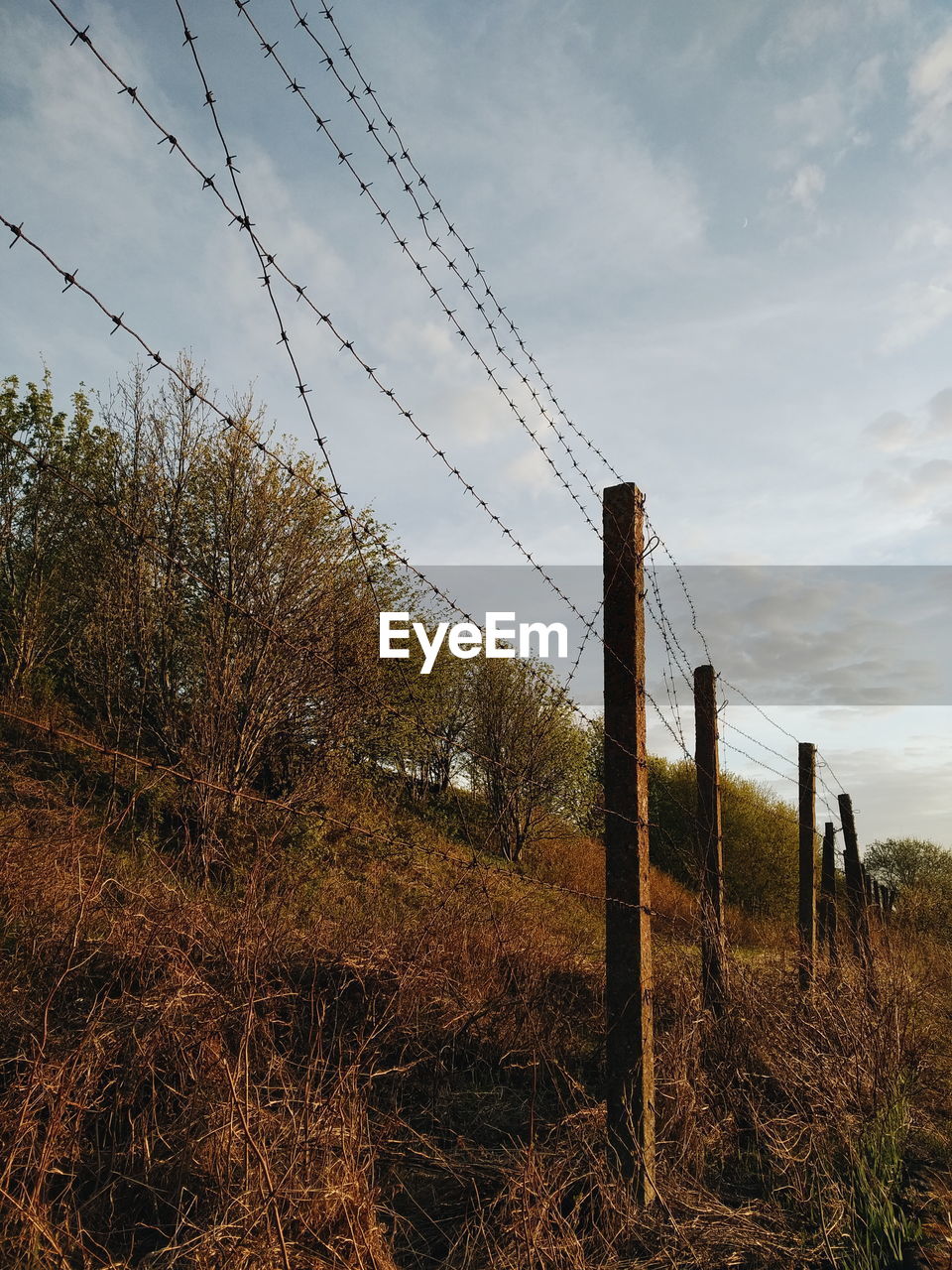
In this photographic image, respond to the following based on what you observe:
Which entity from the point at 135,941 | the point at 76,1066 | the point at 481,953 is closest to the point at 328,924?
the point at 481,953

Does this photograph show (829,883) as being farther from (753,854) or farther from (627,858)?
(753,854)

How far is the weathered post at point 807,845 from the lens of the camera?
413 inches

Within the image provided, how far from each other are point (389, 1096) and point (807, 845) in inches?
294

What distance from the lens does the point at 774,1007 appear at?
21.0 ft

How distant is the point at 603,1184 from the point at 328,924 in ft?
13.2

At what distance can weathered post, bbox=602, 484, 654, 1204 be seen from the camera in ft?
13.2

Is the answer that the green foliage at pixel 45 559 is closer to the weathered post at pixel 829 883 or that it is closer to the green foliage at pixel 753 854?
the weathered post at pixel 829 883

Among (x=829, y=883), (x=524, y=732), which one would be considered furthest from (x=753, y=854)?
(x=829, y=883)

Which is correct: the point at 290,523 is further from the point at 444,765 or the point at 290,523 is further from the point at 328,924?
the point at 444,765

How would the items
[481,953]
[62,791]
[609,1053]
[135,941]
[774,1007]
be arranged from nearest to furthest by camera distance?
1. [609,1053]
2. [135,941]
3. [774,1007]
4. [481,953]
5. [62,791]

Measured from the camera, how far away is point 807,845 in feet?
37.1

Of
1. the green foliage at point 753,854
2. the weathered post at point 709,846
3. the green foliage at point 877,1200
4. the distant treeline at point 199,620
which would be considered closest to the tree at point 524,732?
the green foliage at point 753,854

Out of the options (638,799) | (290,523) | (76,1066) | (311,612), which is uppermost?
(290,523)

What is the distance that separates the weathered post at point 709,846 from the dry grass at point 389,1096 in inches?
9.6
